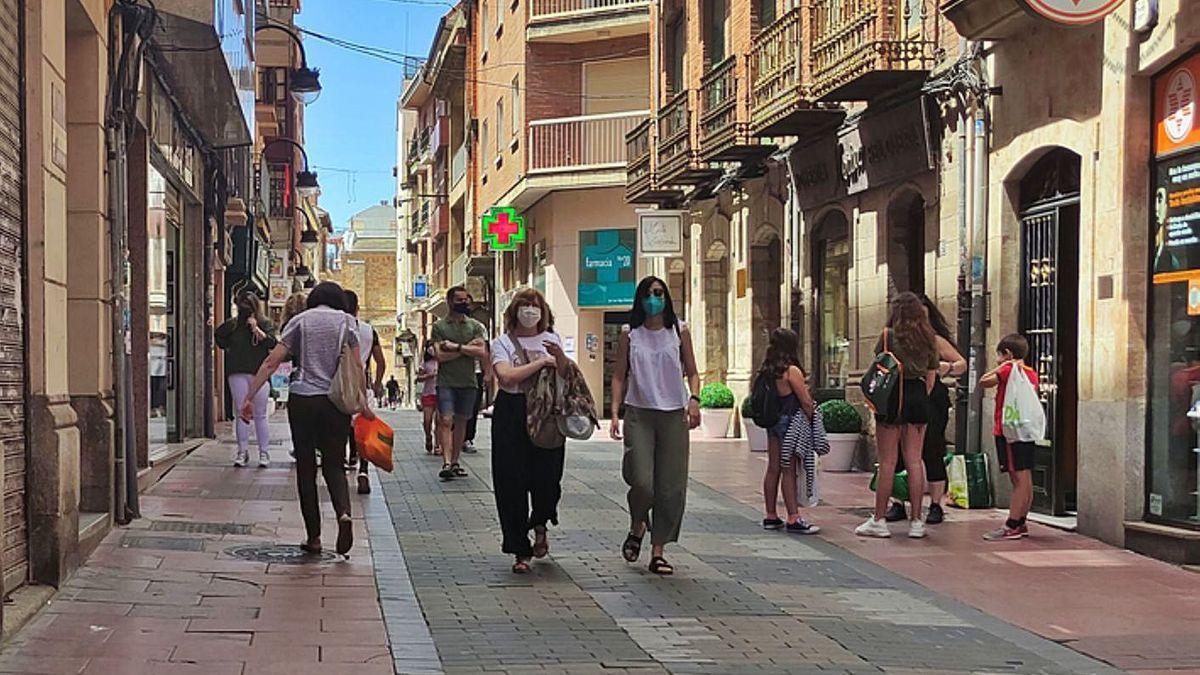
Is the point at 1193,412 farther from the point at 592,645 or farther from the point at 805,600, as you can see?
the point at 592,645

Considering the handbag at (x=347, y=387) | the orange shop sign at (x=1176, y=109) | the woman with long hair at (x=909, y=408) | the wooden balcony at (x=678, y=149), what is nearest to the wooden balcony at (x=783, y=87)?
the wooden balcony at (x=678, y=149)

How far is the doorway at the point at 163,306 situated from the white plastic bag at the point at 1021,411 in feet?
24.8

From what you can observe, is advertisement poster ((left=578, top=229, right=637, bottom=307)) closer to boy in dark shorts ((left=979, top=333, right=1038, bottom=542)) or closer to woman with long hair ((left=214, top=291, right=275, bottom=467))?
woman with long hair ((left=214, top=291, right=275, bottom=467))

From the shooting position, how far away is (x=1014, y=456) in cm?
1062

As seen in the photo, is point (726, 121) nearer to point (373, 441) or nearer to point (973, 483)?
point (973, 483)

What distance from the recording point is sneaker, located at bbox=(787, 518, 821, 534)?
35.3ft

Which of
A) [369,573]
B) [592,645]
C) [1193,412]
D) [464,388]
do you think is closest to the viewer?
[592,645]

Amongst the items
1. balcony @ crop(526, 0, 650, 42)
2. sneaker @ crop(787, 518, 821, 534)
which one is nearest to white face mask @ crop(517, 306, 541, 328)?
sneaker @ crop(787, 518, 821, 534)

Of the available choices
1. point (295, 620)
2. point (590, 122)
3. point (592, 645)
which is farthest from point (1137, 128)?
point (590, 122)

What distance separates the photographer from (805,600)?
7965 millimetres

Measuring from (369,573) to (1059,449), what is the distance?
6.13 m

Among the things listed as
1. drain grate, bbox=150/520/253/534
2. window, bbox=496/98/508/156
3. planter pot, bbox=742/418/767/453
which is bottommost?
planter pot, bbox=742/418/767/453

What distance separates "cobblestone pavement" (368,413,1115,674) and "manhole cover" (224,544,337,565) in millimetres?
503

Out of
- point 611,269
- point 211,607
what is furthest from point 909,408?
point 611,269
